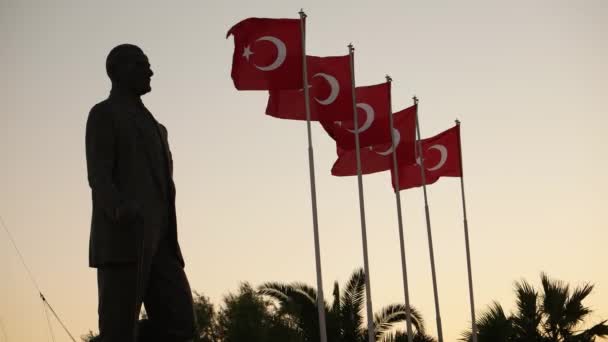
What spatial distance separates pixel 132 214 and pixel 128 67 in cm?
135

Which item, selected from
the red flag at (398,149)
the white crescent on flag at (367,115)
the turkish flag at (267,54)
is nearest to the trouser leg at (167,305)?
the turkish flag at (267,54)

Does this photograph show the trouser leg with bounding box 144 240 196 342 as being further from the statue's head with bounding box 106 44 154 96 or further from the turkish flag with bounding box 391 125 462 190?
the turkish flag with bounding box 391 125 462 190

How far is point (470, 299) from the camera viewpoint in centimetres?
3028

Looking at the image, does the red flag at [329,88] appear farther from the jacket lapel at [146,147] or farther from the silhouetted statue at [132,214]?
the jacket lapel at [146,147]

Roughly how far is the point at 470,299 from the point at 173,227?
22476 mm

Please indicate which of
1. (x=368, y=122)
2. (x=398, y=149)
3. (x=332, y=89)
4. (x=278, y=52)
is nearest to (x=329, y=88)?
(x=332, y=89)

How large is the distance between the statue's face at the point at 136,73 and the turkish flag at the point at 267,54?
47.3 feet

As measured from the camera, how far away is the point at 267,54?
2372 centimetres

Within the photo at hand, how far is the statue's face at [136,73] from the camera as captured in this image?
8.84 metres

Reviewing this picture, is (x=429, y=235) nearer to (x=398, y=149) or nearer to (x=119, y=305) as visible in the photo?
(x=398, y=149)

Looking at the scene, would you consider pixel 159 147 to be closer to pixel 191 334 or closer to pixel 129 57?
pixel 129 57

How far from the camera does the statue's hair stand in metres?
8.84

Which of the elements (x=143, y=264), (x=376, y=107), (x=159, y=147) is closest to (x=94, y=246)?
(x=143, y=264)

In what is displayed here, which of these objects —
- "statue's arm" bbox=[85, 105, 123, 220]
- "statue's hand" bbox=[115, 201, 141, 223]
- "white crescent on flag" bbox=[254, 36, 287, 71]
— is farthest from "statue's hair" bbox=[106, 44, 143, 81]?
"white crescent on flag" bbox=[254, 36, 287, 71]
